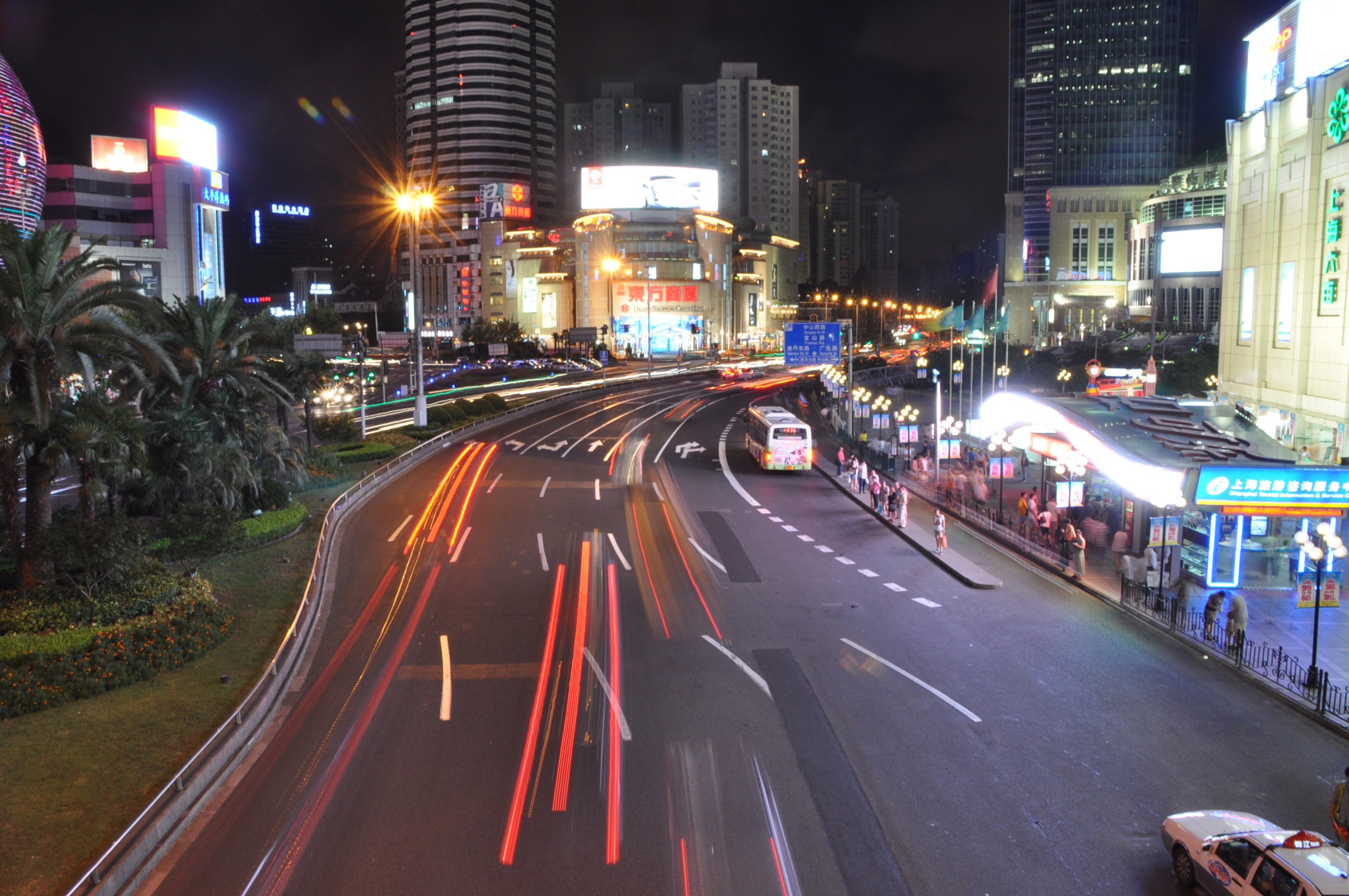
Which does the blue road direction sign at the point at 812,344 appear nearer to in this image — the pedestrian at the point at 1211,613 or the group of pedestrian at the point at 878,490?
the group of pedestrian at the point at 878,490

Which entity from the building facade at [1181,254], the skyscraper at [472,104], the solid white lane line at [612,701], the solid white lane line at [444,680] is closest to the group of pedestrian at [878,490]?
the solid white lane line at [612,701]

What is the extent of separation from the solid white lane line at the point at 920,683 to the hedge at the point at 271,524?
17.1 metres

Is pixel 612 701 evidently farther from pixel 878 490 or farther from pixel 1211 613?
pixel 878 490

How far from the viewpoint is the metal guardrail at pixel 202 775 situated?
10.7 metres

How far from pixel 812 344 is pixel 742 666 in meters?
38.7

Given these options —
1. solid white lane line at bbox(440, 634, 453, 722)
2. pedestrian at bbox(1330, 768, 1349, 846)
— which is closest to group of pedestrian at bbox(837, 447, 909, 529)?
solid white lane line at bbox(440, 634, 453, 722)

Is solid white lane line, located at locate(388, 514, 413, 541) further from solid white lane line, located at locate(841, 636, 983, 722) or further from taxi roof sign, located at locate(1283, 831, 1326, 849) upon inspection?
taxi roof sign, located at locate(1283, 831, 1326, 849)

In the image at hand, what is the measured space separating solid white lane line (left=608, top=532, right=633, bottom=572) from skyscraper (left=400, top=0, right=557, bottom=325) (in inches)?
5919

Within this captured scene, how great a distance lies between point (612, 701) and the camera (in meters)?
16.2

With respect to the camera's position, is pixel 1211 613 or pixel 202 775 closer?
pixel 202 775

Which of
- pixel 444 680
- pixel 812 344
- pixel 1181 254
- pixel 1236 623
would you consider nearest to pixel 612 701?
pixel 444 680

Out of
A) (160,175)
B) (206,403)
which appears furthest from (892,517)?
(160,175)

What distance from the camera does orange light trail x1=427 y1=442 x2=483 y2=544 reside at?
29328mm

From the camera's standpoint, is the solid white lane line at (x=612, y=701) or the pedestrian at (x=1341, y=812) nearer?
the pedestrian at (x=1341, y=812)
